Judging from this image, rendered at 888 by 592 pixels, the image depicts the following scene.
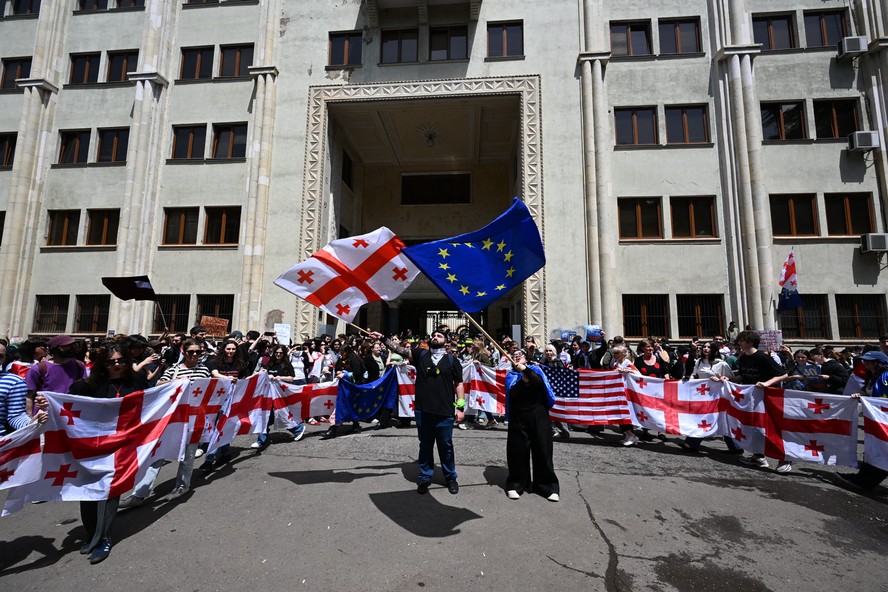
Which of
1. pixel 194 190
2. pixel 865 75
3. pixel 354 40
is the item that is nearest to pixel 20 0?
pixel 194 190

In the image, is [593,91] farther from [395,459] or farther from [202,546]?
[202,546]

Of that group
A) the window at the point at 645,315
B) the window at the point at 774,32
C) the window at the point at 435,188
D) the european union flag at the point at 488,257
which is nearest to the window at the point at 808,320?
the window at the point at 645,315

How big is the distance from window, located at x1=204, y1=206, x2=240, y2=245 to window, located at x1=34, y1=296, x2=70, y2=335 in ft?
23.0

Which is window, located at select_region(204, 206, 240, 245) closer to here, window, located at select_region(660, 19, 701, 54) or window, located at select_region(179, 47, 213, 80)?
window, located at select_region(179, 47, 213, 80)

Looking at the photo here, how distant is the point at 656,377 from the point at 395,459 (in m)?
5.32

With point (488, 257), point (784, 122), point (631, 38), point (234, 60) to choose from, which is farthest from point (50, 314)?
point (784, 122)

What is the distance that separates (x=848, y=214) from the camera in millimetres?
17297

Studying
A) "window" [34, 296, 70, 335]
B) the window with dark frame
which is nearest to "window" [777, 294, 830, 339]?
the window with dark frame

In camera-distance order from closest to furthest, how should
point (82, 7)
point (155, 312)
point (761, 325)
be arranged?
1. point (761, 325)
2. point (155, 312)
3. point (82, 7)

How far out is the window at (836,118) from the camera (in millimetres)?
17828

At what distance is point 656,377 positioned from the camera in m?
8.85

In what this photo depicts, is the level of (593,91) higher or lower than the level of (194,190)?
higher

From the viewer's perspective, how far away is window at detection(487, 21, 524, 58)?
1992 centimetres

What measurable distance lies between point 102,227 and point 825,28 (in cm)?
3242
